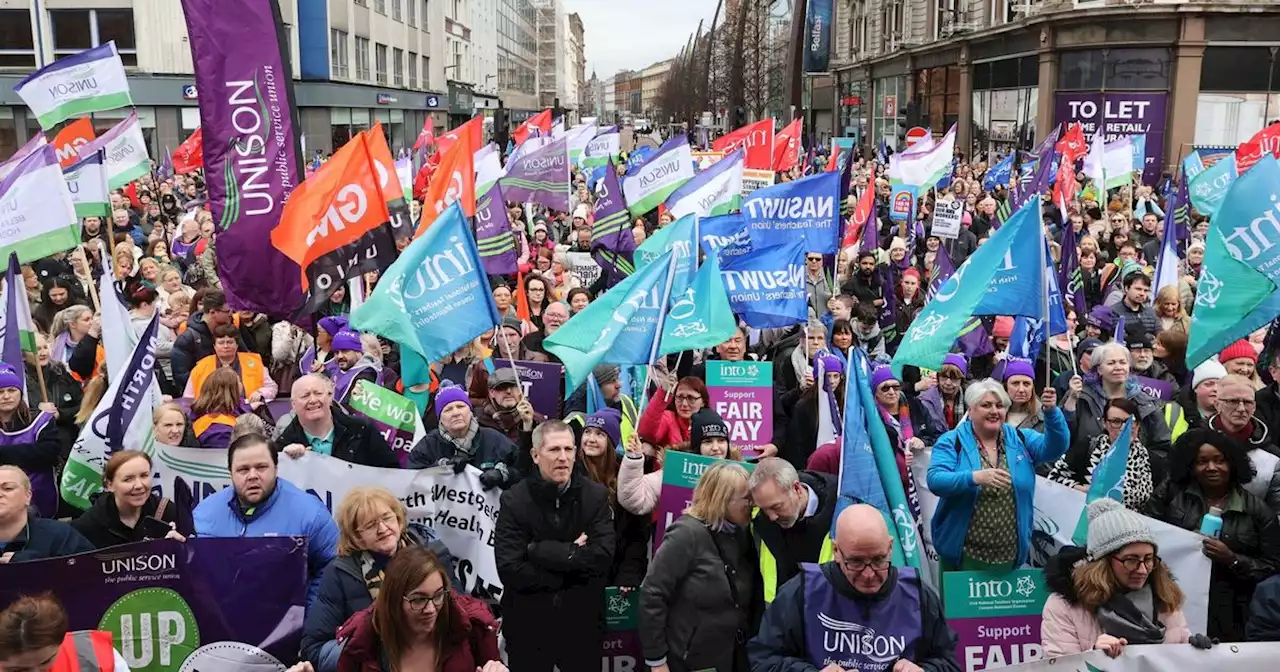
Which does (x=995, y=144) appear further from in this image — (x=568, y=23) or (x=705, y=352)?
(x=568, y=23)

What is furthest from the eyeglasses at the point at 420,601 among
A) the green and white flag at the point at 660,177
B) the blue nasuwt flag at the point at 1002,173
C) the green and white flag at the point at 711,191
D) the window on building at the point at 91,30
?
the window on building at the point at 91,30

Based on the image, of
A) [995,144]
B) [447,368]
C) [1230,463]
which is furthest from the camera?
[995,144]

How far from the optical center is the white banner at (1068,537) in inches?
187

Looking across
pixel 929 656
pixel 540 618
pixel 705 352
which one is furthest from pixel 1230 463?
pixel 705 352

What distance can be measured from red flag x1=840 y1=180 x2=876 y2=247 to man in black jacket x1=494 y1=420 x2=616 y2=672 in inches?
338

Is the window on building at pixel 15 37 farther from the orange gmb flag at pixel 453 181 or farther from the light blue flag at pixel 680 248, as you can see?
the light blue flag at pixel 680 248

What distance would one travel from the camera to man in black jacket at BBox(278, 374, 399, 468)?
19.6ft

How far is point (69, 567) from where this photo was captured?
175 inches

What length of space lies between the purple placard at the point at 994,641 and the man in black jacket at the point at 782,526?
87cm

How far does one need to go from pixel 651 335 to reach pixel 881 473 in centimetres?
231

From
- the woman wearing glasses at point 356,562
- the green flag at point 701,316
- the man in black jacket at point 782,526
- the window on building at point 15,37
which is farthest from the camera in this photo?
the window on building at point 15,37

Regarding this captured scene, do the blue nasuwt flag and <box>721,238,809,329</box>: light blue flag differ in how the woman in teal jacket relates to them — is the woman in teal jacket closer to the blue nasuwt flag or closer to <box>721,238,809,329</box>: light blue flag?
<box>721,238,809,329</box>: light blue flag

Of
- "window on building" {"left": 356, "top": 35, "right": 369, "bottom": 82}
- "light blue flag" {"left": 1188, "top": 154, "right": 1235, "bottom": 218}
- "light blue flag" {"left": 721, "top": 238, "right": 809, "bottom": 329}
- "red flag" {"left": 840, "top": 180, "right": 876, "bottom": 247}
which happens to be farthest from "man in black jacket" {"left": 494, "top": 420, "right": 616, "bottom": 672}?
"window on building" {"left": 356, "top": 35, "right": 369, "bottom": 82}

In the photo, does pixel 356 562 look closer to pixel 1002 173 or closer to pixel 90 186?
pixel 90 186
